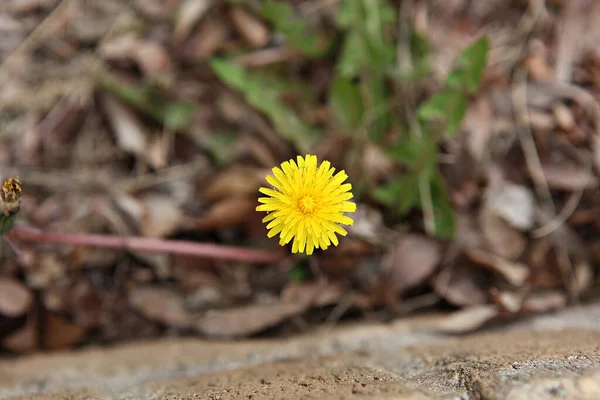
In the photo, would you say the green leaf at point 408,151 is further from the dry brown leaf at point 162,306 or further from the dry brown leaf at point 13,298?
the dry brown leaf at point 13,298

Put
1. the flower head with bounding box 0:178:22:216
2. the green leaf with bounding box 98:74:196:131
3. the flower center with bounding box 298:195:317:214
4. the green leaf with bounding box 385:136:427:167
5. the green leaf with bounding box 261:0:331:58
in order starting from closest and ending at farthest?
1. the flower center with bounding box 298:195:317:214
2. the flower head with bounding box 0:178:22:216
3. the green leaf with bounding box 385:136:427:167
4. the green leaf with bounding box 261:0:331:58
5. the green leaf with bounding box 98:74:196:131

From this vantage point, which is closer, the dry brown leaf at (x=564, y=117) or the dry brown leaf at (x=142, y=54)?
the dry brown leaf at (x=564, y=117)

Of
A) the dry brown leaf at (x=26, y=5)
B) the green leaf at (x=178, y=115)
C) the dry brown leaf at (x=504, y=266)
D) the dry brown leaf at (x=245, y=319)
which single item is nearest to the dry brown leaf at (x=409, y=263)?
the dry brown leaf at (x=504, y=266)

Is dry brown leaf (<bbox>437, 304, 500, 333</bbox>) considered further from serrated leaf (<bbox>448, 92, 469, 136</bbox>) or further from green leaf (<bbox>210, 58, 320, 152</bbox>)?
green leaf (<bbox>210, 58, 320, 152</bbox>)

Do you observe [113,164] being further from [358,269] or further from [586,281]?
[586,281]

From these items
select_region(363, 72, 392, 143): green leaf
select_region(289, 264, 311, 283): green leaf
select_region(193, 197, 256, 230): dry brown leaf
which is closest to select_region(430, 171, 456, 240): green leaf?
select_region(363, 72, 392, 143): green leaf

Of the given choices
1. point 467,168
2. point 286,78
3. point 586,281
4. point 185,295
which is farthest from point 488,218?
point 185,295
